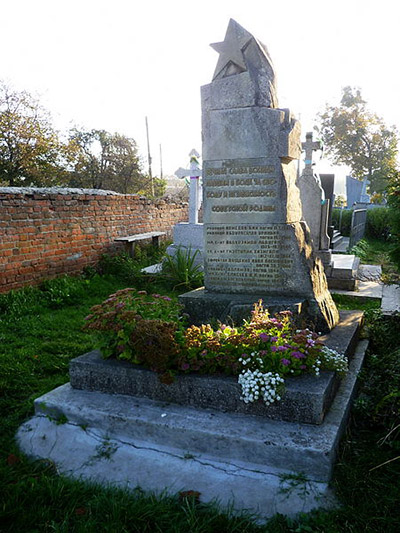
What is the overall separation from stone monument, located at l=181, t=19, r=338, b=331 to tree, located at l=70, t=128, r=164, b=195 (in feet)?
64.6

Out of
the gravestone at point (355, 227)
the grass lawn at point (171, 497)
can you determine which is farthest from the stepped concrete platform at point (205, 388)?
the gravestone at point (355, 227)

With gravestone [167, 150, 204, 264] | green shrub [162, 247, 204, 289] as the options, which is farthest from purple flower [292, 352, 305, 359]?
gravestone [167, 150, 204, 264]

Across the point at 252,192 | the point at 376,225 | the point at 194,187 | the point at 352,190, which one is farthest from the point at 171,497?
the point at 352,190

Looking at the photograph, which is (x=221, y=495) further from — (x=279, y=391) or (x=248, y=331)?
(x=248, y=331)

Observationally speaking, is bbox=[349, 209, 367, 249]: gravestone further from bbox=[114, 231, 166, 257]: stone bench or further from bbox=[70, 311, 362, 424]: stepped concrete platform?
bbox=[70, 311, 362, 424]: stepped concrete platform

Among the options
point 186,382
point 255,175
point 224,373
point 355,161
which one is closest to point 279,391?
point 224,373

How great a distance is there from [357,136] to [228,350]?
3355 centimetres

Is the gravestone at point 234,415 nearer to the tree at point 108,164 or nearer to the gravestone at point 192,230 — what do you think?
the gravestone at point 192,230

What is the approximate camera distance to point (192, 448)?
274 centimetres

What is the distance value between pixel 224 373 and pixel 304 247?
155cm

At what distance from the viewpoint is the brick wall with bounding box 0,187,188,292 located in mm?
6381

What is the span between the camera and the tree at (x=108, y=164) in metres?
23.0

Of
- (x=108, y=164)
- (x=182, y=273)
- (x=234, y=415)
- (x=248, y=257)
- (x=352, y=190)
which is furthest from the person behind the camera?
(x=352, y=190)

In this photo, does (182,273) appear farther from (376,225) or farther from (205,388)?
(376,225)
